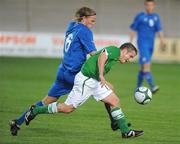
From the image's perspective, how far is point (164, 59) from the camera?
1204 inches

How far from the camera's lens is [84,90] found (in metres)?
10.7

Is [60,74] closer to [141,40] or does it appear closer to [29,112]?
[29,112]

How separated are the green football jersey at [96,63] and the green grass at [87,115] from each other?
102 cm

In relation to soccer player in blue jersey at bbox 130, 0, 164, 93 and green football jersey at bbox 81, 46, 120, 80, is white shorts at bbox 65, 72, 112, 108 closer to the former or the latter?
green football jersey at bbox 81, 46, 120, 80

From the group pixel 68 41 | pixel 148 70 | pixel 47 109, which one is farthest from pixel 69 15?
pixel 47 109

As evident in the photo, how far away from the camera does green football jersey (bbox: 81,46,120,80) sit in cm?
1056

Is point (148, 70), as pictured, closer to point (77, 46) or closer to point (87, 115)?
point (87, 115)

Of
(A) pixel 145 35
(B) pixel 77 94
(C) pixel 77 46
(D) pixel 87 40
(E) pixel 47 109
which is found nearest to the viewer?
(B) pixel 77 94

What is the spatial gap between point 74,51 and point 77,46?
3.9 inches

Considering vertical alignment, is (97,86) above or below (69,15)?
above

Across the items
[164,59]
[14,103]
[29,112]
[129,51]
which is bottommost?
[164,59]

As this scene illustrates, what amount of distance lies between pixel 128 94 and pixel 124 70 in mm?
8640

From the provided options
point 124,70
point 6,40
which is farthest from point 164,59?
point 6,40

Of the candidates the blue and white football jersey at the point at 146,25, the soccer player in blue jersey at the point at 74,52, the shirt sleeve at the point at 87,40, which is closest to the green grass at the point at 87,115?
the soccer player in blue jersey at the point at 74,52
